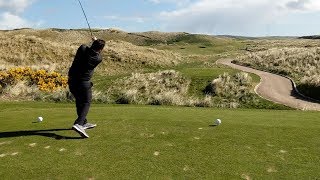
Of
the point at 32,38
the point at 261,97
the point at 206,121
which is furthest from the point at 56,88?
the point at 32,38

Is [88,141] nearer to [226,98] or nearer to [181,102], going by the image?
[181,102]

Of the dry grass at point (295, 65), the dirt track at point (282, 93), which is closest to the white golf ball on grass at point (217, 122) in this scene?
the dirt track at point (282, 93)

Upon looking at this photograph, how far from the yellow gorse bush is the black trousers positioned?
23.9m

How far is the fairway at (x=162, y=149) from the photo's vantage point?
8453 millimetres

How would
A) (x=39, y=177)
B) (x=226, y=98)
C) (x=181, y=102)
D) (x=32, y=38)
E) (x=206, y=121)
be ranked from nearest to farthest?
(x=39, y=177)
(x=206, y=121)
(x=181, y=102)
(x=226, y=98)
(x=32, y=38)

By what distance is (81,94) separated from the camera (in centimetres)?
1120

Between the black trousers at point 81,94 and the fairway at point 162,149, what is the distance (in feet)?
1.63

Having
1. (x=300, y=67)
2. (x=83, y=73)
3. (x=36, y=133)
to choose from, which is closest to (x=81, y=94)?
(x=83, y=73)

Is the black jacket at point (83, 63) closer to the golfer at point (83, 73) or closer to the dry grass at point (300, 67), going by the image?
the golfer at point (83, 73)

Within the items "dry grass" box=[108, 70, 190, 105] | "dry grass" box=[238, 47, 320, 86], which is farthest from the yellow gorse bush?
"dry grass" box=[238, 47, 320, 86]

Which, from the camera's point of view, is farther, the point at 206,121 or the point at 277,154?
the point at 206,121

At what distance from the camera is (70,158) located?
920 centimetres

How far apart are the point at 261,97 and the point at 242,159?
23.3 meters

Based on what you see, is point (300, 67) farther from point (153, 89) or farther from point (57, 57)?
point (57, 57)
